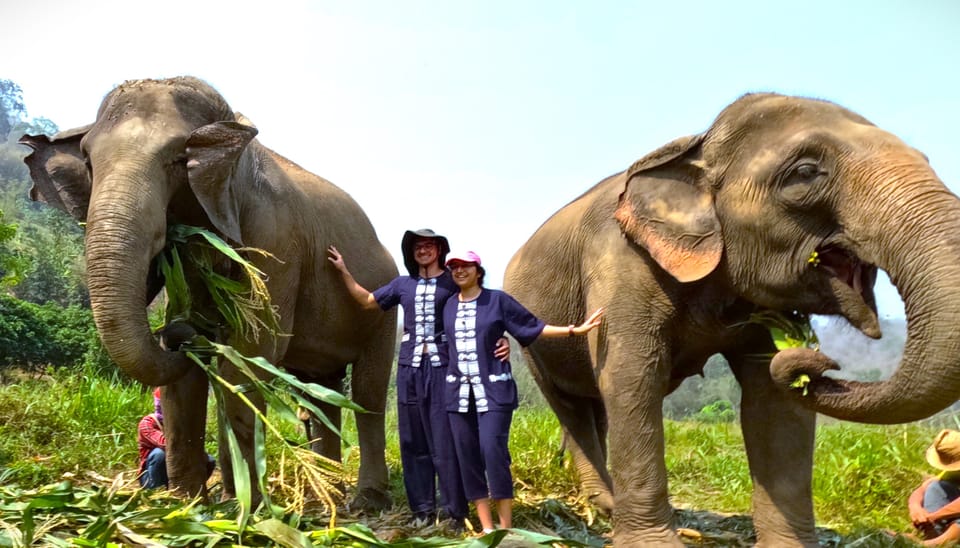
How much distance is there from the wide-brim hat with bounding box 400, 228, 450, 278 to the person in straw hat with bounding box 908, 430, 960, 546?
11.0 ft

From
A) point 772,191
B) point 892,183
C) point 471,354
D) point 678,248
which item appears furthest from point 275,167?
point 892,183

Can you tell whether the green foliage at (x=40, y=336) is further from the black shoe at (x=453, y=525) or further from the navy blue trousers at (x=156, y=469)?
the black shoe at (x=453, y=525)

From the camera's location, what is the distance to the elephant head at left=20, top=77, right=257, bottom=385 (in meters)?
3.49

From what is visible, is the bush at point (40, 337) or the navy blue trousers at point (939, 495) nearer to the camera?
the navy blue trousers at point (939, 495)

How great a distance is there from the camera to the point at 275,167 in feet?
17.1

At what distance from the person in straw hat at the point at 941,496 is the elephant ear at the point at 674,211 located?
8.59 ft

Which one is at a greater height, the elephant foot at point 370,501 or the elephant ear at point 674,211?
the elephant ear at point 674,211

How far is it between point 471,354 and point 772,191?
1.61m

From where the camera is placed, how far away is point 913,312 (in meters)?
3.22

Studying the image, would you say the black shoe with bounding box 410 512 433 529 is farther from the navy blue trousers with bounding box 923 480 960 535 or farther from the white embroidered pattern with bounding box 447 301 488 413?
the navy blue trousers with bounding box 923 480 960 535

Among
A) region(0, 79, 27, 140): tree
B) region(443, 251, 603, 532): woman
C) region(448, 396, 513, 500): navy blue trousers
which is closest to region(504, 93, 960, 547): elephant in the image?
region(443, 251, 603, 532): woman

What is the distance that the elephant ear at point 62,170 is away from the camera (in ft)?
14.8

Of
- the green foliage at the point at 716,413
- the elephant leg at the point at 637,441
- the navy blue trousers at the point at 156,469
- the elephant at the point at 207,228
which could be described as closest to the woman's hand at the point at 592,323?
the elephant leg at the point at 637,441

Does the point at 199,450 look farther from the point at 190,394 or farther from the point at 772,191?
the point at 772,191
